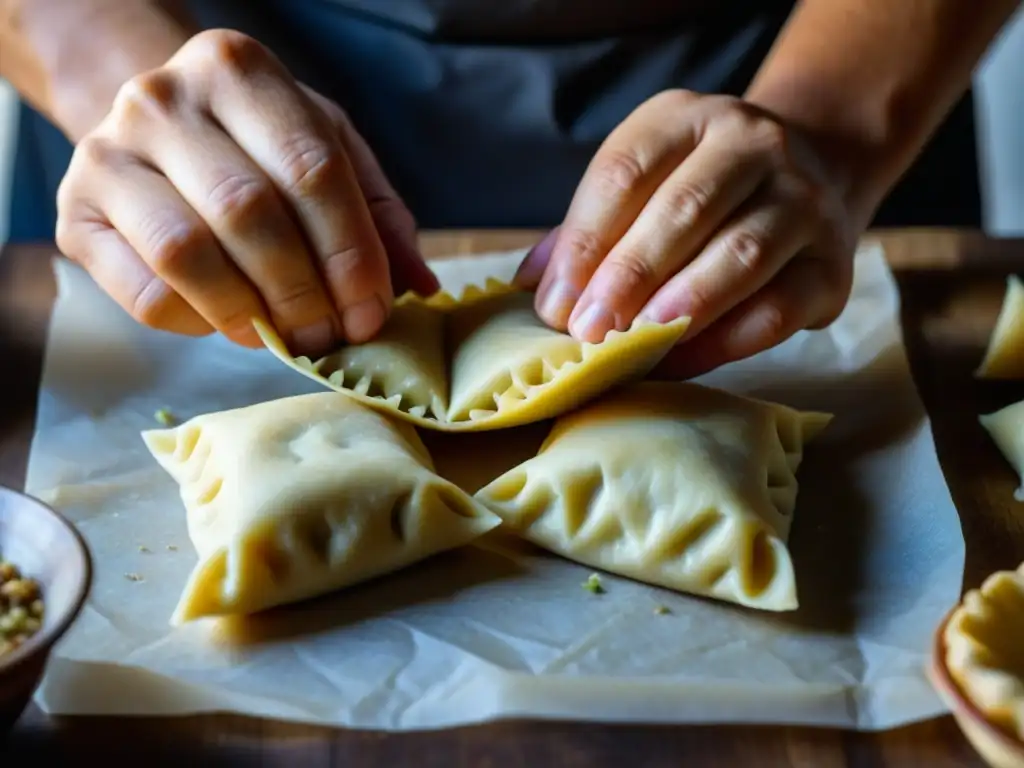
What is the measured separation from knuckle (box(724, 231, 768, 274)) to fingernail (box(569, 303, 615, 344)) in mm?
173

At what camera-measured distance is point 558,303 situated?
59.4 inches

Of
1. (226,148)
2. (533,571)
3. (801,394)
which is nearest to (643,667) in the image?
(533,571)

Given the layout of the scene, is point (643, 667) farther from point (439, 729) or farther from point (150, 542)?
point (150, 542)

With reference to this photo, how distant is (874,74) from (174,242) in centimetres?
105

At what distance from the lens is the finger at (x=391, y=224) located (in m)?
1.68

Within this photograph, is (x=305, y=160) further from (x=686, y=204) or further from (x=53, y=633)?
(x=53, y=633)

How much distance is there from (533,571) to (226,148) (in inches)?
24.4

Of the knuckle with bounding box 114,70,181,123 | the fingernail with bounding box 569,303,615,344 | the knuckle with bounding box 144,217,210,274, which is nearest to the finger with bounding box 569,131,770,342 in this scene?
the fingernail with bounding box 569,303,615,344

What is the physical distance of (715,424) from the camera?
1.45m

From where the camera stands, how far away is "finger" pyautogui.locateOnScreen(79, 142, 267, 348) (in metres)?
1.42

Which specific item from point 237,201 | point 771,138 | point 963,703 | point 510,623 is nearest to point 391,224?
point 237,201

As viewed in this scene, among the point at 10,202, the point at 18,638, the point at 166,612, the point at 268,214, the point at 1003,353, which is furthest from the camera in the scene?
the point at 10,202

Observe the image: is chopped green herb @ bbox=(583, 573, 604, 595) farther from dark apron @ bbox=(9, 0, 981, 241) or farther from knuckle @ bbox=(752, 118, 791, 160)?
dark apron @ bbox=(9, 0, 981, 241)

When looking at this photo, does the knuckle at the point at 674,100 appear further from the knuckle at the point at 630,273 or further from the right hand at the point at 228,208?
the right hand at the point at 228,208
